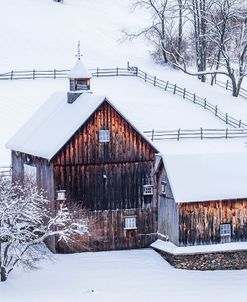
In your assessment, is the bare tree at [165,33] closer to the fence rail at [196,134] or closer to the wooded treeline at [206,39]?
the wooded treeline at [206,39]

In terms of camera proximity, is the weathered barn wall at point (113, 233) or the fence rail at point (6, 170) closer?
the weathered barn wall at point (113, 233)

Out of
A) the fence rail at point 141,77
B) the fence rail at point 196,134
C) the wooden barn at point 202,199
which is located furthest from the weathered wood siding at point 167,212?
the fence rail at point 141,77

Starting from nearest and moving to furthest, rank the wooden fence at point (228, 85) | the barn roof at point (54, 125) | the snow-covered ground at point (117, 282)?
the snow-covered ground at point (117, 282) < the barn roof at point (54, 125) < the wooden fence at point (228, 85)

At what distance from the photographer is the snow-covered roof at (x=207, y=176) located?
40.5 meters

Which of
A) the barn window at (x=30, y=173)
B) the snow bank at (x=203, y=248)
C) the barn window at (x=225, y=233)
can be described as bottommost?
the snow bank at (x=203, y=248)

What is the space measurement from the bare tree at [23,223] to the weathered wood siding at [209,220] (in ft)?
15.4

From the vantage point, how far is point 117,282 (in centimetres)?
3709

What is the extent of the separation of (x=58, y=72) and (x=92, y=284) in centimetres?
3635

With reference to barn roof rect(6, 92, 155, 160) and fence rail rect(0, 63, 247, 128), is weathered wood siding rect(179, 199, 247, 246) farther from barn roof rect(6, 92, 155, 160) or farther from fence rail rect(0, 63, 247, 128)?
fence rail rect(0, 63, 247, 128)

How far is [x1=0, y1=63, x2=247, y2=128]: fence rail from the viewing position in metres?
63.7

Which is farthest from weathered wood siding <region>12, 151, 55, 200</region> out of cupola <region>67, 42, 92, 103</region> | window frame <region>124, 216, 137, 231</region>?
window frame <region>124, 216, 137, 231</region>

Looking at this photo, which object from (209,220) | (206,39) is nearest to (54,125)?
(209,220)

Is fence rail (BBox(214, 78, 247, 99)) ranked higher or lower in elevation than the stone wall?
higher

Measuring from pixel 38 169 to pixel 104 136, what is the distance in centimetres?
381
